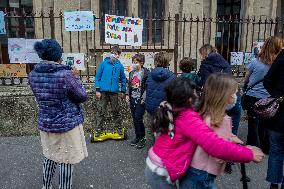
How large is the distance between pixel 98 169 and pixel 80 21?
2.66m

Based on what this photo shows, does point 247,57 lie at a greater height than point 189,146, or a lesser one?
greater

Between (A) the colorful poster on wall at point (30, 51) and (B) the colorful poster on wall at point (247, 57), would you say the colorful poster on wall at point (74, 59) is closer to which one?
(A) the colorful poster on wall at point (30, 51)

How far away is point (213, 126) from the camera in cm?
214

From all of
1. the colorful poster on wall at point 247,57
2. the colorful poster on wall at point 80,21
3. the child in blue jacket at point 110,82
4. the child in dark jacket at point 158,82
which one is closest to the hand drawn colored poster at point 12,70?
the colorful poster on wall at point 80,21

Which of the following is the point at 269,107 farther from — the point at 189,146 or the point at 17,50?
the point at 17,50

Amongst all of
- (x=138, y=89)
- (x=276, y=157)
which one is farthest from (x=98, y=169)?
(x=276, y=157)

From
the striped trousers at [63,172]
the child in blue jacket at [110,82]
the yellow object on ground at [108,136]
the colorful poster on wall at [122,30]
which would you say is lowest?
the yellow object on ground at [108,136]

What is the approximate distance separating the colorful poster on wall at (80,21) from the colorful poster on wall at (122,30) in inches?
11.6

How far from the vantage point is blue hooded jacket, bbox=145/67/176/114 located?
4.16 meters

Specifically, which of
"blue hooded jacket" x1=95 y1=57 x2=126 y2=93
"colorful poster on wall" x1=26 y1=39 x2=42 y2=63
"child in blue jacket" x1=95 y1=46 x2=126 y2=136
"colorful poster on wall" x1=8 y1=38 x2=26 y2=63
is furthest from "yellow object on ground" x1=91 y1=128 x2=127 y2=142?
"colorful poster on wall" x1=8 y1=38 x2=26 y2=63

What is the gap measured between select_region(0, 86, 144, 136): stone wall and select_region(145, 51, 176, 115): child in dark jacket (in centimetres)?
150

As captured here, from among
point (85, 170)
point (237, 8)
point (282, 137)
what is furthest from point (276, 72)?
point (237, 8)

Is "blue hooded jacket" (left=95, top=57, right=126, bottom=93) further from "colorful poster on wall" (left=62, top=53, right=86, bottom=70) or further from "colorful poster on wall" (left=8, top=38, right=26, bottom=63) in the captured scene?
"colorful poster on wall" (left=8, top=38, right=26, bottom=63)

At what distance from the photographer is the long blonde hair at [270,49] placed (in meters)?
3.59
